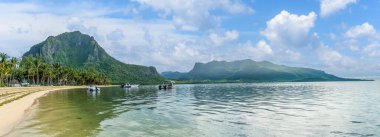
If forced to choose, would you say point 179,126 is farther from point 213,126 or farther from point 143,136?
point 143,136

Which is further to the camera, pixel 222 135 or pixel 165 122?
pixel 165 122

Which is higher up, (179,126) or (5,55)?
(5,55)

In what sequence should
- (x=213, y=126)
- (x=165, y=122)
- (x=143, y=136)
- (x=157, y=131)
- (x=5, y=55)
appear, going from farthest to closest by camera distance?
(x=5, y=55) < (x=165, y=122) < (x=213, y=126) < (x=157, y=131) < (x=143, y=136)

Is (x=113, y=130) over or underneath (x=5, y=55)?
underneath

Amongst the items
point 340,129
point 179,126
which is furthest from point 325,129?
point 179,126

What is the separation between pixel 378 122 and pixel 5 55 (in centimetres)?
15924

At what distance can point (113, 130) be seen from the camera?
113 ft

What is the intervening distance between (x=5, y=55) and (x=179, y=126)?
147100mm

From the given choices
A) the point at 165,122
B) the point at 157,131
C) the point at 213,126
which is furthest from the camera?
the point at 165,122

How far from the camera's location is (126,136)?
101 feet

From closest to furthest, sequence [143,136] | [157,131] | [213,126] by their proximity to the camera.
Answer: [143,136] < [157,131] < [213,126]

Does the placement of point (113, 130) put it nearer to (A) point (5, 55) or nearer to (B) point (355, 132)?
(B) point (355, 132)

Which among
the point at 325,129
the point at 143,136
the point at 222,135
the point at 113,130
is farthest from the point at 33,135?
the point at 325,129

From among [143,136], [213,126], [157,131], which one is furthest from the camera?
[213,126]
